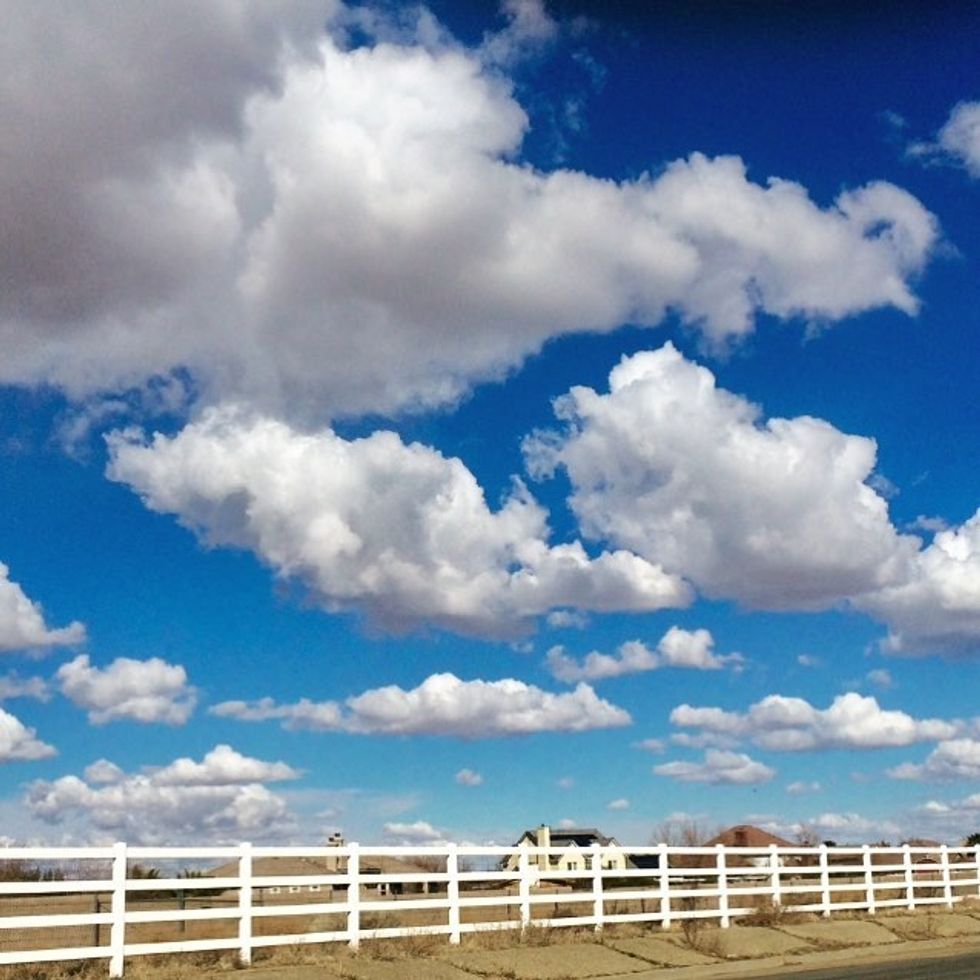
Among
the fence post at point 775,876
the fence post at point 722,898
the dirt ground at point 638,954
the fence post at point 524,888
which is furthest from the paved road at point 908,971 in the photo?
the fence post at point 775,876

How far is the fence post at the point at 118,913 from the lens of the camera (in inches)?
690

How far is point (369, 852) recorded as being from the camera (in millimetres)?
21344

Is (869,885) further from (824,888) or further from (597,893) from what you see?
(597,893)

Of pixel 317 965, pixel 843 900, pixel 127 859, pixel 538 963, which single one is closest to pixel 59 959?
pixel 127 859

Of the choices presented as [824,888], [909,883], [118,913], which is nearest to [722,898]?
[824,888]

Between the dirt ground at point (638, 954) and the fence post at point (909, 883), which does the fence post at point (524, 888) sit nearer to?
the dirt ground at point (638, 954)

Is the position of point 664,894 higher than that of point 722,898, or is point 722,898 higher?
point 664,894

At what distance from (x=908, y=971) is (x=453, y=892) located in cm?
739

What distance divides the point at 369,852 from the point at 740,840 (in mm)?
75078

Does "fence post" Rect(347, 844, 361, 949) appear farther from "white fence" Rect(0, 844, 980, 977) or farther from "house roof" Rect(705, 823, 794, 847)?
"house roof" Rect(705, 823, 794, 847)

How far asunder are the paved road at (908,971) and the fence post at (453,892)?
4.80m

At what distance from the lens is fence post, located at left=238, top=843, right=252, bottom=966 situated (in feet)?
63.0

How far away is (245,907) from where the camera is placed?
765 inches

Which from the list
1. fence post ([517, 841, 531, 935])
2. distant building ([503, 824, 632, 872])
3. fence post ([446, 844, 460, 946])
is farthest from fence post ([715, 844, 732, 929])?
distant building ([503, 824, 632, 872])
